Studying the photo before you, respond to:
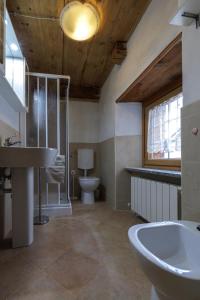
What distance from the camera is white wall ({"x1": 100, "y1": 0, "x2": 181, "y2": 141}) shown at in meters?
1.64

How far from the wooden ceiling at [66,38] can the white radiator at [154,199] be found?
1.81 metres

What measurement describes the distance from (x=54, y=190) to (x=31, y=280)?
1.99 metres

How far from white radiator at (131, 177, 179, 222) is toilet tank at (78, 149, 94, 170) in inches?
54.8

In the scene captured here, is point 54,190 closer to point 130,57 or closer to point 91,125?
point 91,125

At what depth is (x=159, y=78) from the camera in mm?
2240

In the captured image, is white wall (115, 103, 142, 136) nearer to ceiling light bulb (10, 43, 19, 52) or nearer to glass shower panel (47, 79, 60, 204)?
glass shower panel (47, 79, 60, 204)

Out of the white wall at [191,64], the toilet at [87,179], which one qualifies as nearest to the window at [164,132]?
the white wall at [191,64]

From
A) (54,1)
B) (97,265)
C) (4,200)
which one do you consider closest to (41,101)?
(54,1)

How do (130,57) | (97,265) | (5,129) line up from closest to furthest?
1. (97,265)
2. (5,129)
3. (130,57)

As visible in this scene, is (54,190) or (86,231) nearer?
(86,231)

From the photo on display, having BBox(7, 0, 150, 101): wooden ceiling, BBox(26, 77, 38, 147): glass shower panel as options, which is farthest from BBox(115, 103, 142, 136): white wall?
BBox(26, 77, 38, 147): glass shower panel

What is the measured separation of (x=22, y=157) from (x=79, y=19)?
4.89ft

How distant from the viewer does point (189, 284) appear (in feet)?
1.99

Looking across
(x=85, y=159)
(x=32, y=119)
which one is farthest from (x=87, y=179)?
(x=32, y=119)
